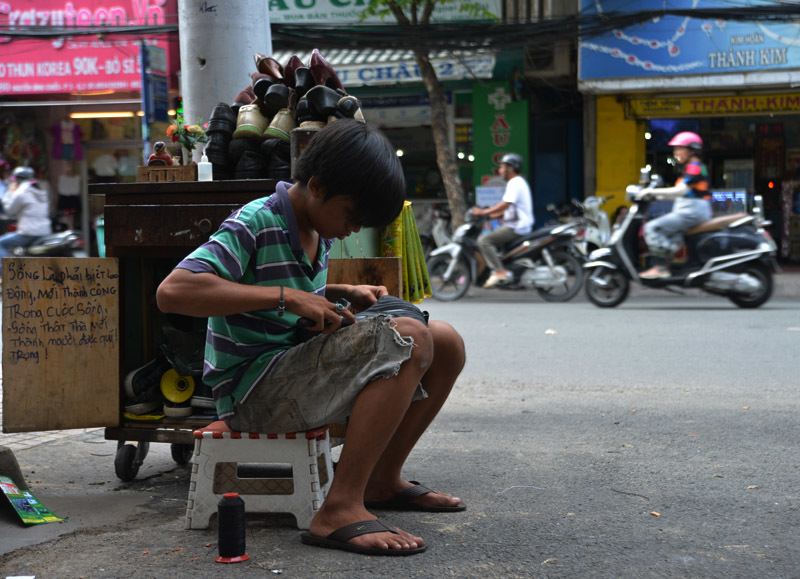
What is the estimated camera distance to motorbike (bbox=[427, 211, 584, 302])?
11.0 meters

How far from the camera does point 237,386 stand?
2748mm

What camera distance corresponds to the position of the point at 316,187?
2.59 m

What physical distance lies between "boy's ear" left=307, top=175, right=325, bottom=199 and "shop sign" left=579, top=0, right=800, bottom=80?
12.9 m

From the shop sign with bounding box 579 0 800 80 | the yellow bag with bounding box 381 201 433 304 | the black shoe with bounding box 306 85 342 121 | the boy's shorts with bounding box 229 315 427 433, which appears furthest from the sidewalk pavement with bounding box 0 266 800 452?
the shop sign with bounding box 579 0 800 80

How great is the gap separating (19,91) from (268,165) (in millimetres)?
15545

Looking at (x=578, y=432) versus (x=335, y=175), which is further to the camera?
(x=578, y=432)

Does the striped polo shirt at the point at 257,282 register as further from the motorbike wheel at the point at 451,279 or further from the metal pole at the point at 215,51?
the motorbike wheel at the point at 451,279

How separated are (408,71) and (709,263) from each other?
8020 millimetres

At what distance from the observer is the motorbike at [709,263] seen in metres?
9.55

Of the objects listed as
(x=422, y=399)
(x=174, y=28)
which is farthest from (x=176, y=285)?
(x=174, y=28)

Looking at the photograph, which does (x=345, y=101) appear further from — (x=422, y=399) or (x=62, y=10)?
(x=62, y=10)

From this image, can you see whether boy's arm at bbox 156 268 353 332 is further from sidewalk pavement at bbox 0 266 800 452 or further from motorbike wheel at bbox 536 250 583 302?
motorbike wheel at bbox 536 250 583 302

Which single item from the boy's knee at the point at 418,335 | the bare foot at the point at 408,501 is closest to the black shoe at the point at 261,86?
the boy's knee at the point at 418,335

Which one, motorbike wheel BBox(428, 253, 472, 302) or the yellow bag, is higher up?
the yellow bag
